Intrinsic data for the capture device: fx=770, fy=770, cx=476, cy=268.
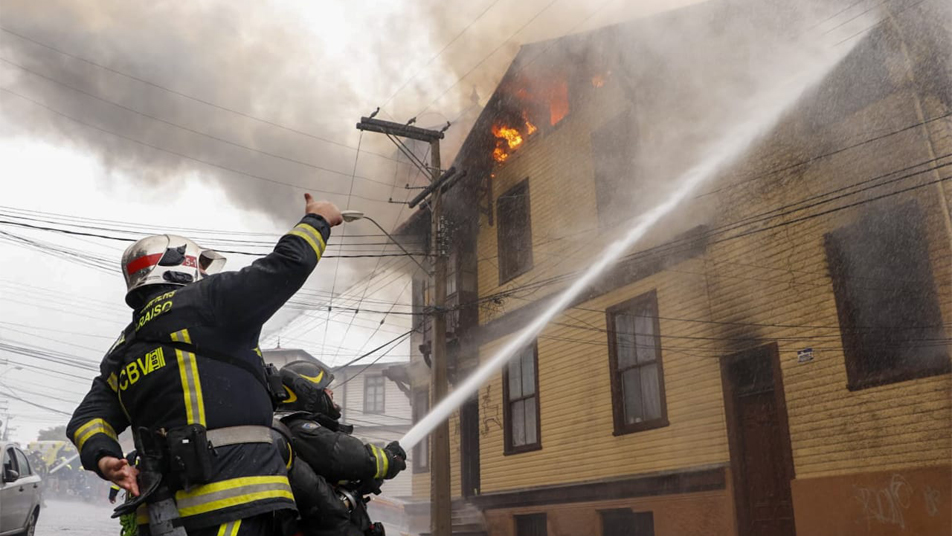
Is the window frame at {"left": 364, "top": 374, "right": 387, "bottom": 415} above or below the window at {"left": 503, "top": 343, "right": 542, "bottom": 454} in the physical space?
above

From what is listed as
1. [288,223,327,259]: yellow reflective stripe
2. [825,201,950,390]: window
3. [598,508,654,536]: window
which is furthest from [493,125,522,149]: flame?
[288,223,327,259]: yellow reflective stripe

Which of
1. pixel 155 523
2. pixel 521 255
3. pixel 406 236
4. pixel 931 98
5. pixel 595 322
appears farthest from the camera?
pixel 406 236

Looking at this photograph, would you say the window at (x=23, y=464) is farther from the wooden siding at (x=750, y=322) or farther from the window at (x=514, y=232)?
the window at (x=514, y=232)

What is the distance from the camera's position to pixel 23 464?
32.2ft

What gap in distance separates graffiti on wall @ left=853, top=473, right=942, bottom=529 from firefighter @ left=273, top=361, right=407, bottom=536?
5891 mm

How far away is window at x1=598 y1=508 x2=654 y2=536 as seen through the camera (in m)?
11.1

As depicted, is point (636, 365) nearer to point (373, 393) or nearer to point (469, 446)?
point (469, 446)

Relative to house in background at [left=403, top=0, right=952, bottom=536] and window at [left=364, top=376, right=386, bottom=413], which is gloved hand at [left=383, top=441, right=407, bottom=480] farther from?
window at [left=364, top=376, right=386, bottom=413]

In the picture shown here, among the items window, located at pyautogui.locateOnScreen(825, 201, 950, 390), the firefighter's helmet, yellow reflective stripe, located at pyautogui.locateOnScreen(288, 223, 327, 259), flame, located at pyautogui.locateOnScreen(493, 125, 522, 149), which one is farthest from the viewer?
flame, located at pyautogui.locateOnScreen(493, 125, 522, 149)

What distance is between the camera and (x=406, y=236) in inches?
792

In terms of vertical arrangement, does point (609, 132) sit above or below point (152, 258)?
above

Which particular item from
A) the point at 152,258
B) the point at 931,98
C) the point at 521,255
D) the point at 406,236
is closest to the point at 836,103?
the point at 931,98

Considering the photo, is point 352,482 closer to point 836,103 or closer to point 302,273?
point 302,273

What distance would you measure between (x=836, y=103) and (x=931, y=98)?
115 centimetres
